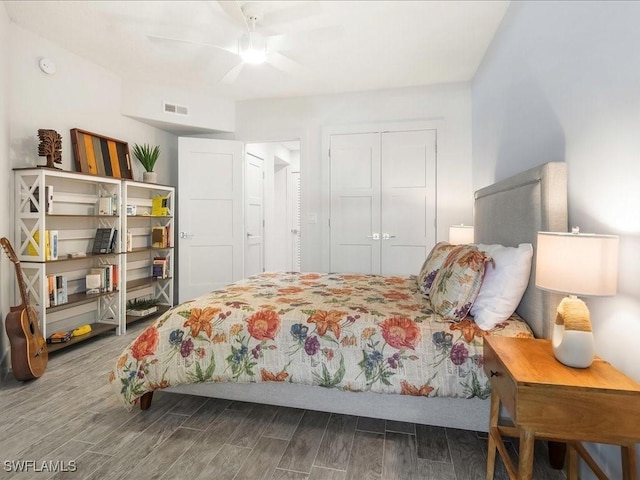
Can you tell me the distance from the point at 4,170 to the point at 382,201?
3.43m

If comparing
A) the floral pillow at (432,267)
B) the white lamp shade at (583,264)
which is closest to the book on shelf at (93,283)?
the floral pillow at (432,267)

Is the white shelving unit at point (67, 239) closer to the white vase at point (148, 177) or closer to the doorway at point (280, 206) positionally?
the white vase at point (148, 177)

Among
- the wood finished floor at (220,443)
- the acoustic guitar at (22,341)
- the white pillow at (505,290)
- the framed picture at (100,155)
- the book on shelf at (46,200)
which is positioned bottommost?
the wood finished floor at (220,443)

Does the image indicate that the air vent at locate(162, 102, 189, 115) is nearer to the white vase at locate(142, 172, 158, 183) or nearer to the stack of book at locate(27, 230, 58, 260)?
the white vase at locate(142, 172, 158, 183)

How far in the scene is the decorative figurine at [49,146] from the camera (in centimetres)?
274

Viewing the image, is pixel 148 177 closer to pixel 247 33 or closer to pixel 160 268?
pixel 160 268

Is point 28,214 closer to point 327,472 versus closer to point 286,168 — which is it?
point 327,472

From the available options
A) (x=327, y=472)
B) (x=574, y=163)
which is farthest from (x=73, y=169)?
(x=574, y=163)

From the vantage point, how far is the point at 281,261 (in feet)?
20.2

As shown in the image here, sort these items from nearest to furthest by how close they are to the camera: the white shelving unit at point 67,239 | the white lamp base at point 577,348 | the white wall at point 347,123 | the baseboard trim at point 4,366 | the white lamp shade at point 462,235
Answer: the white lamp base at point 577,348, the baseboard trim at point 4,366, the white shelving unit at point 67,239, the white lamp shade at point 462,235, the white wall at point 347,123

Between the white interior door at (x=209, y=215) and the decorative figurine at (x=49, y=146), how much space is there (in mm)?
1485

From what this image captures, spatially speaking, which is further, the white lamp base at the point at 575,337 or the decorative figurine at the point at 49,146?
the decorative figurine at the point at 49,146

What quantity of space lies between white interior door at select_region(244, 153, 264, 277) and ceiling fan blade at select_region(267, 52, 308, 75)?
143cm

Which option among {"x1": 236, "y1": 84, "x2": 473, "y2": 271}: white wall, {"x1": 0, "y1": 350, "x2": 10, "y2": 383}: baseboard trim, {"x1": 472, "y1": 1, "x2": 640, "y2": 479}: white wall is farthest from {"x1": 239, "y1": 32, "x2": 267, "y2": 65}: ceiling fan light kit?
{"x1": 0, "y1": 350, "x2": 10, "y2": 383}: baseboard trim
